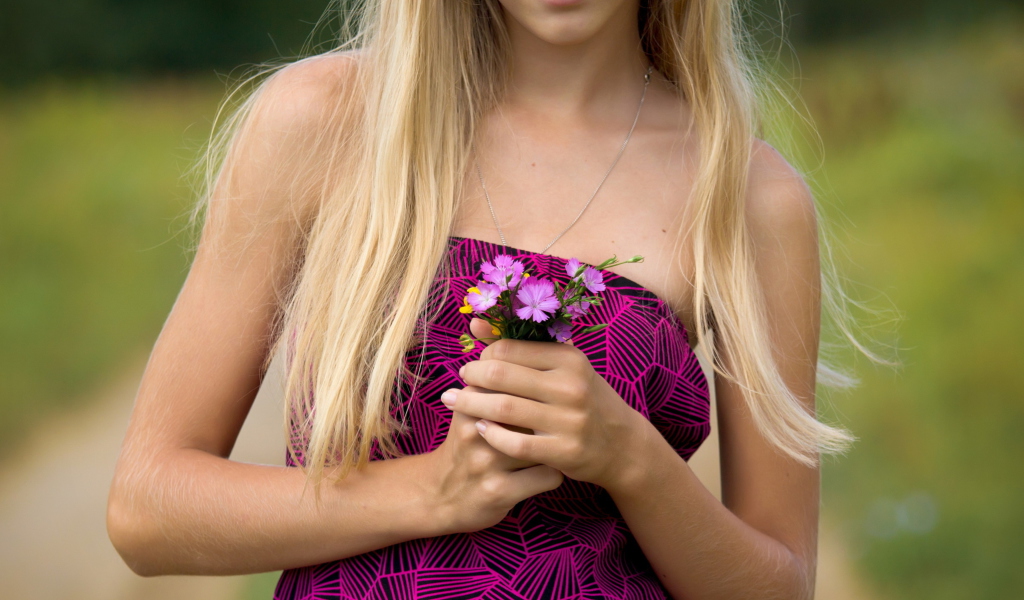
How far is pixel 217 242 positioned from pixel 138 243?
97.6 inches

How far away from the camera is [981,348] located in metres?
3.11

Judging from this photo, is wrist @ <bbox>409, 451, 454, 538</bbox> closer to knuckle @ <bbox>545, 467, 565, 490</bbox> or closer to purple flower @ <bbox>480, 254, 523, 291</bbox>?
knuckle @ <bbox>545, 467, 565, 490</bbox>

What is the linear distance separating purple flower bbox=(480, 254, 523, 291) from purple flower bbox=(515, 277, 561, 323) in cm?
1

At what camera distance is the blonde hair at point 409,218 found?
1.02 m

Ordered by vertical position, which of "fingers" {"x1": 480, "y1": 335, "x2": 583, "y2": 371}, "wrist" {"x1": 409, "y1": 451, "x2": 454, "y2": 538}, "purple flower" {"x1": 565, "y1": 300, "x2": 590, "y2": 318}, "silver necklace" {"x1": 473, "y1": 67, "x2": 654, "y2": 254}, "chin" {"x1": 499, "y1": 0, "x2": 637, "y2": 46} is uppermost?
"chin" {"x1": 499, "y1": 0, "x2": 637, "y2": 46}

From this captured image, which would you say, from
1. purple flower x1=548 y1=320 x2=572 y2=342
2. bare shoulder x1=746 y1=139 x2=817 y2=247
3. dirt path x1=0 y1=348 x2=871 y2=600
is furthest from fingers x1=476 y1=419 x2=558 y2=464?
dirt path x1=0 y1=348 x2=871 y2=600

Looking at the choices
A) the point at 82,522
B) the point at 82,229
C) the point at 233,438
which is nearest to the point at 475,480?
the point at 233,438

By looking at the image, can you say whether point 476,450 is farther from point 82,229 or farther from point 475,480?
point 82,229

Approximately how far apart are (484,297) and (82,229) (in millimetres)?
2993

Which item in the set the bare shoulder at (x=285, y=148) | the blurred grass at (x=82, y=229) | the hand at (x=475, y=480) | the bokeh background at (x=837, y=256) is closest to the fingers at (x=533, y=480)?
the hand at (x=475, y=480)

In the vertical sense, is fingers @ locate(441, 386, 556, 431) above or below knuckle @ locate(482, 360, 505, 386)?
below

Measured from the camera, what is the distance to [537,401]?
0.82 metres

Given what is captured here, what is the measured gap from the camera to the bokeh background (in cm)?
305

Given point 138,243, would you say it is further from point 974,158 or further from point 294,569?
point 974,158
